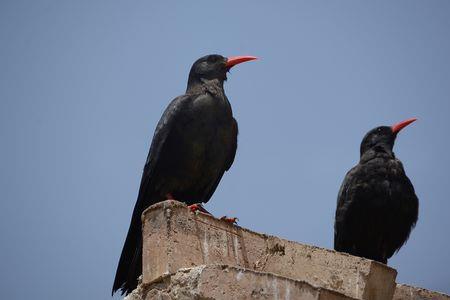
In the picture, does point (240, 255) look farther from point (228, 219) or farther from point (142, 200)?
point (142, 200)

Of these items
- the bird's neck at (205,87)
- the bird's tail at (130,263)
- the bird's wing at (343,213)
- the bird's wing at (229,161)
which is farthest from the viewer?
the bird's wing at (343,213)

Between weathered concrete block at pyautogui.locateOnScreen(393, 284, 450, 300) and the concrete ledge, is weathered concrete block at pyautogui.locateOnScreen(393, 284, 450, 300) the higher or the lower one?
the higher one

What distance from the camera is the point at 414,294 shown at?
7.85 m

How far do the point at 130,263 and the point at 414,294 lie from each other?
2.87 m

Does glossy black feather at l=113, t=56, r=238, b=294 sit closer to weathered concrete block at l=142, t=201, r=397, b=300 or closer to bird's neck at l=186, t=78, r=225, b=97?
bird's neck at l=186, t=78, r=225, b=97

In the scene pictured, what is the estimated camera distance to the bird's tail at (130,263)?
7.79 meters

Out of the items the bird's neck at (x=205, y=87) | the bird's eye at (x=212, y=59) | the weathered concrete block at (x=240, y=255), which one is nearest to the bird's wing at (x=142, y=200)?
the bird's neck at (x=205, y=87)

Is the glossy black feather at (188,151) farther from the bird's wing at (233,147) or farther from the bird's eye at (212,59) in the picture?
the bird's eye at (212,59)

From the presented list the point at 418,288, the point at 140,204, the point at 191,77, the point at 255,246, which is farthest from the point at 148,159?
the point at 418,288

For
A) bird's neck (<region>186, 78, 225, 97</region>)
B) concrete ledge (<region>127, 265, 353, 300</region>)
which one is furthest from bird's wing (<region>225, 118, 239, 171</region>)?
concrete ledge (<region>127, 265, 353, 300</region>)

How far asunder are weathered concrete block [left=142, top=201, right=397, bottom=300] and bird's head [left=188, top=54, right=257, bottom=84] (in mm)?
3518

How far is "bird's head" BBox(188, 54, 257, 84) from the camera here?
32.9 feet

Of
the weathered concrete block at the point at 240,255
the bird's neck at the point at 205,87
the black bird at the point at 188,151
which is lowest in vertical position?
the weathered concrete block at the point at 240,255

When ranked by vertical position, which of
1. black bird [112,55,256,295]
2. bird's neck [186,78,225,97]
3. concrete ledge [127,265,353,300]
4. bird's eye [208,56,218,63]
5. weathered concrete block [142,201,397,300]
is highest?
bird's eye [208,56,218,63]
